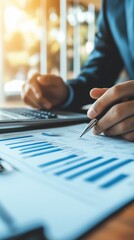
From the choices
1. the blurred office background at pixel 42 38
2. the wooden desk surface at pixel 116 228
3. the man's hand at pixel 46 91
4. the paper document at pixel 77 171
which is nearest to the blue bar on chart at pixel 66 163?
the paper document at pixel 77 171

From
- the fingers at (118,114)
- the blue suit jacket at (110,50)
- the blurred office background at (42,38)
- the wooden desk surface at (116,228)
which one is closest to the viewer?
the wooden desk surface at (116,228)

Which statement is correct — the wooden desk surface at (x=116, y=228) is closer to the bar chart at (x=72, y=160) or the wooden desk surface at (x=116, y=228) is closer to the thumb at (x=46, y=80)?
the bar chart at (x=72, y=160)

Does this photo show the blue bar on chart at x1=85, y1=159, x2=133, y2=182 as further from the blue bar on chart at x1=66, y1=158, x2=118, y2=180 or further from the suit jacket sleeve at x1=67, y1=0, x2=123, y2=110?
the suit jacket sleeve at x1=67, y1=0, x2=123, y2=110

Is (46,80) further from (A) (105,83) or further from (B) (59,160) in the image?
(B) (59,160)

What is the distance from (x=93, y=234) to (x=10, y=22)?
8.60 ft

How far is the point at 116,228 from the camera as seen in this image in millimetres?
210

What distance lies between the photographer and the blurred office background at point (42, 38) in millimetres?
2393

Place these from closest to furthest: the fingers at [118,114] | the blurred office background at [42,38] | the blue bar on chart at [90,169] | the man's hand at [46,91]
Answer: the blue bar on chart at [90,169]
the fingers at [118,114]
the man's hand at [46,91]
the blurred office background at [42,38]

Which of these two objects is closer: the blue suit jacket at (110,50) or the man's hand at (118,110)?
the man's hand at (118,110)

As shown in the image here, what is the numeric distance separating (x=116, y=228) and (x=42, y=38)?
2.86 meters

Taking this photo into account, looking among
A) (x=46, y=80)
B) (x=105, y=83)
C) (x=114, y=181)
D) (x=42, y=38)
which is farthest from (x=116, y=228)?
(x=42, y=38)

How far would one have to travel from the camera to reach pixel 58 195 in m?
0.25

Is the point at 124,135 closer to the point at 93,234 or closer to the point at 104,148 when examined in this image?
the point at 104,148

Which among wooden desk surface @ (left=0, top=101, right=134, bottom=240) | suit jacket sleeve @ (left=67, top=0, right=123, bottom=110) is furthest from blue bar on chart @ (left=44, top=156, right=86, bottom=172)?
suit jacket sleeve @ (left=67, top=0, right=123, bottom=110)
